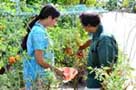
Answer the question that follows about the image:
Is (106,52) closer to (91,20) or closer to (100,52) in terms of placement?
(100,52)

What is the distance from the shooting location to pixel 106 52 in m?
3.87

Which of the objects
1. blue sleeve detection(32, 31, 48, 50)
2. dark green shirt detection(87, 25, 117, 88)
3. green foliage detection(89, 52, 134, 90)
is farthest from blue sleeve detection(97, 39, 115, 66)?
blue sleeve detection(32, 31, 48, 50)

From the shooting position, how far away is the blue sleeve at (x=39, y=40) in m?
4.32

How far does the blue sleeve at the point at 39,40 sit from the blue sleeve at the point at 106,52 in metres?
0.65

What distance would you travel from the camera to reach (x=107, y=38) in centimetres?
392

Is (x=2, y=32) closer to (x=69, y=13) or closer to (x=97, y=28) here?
(x=97, y=28)

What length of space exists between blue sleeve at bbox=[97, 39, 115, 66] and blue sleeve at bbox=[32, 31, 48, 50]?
2.14 feet

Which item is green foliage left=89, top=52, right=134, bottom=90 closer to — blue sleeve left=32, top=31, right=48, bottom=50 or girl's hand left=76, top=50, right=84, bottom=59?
blue sleeve left=32, top=31, right=48, bottom=50

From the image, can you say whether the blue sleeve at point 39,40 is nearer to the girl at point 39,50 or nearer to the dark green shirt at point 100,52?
the girl at point 39,50

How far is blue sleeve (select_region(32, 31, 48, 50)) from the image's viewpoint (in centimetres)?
432

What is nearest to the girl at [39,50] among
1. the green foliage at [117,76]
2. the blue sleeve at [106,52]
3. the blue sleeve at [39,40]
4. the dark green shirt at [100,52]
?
the blue sleeve at [39,40]

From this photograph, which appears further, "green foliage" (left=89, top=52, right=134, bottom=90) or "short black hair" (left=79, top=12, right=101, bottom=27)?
"short black hair" (left=79, top=12, right=101, bottom=27)

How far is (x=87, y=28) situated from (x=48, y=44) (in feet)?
1.41

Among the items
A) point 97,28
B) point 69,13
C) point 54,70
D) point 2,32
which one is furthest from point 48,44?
point 69,13
